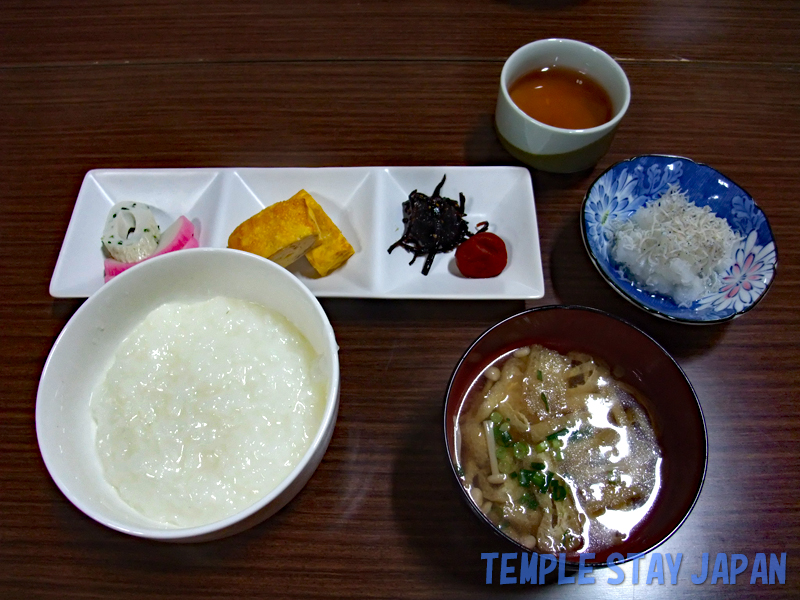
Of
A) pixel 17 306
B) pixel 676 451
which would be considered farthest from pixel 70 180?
pixel 676 451

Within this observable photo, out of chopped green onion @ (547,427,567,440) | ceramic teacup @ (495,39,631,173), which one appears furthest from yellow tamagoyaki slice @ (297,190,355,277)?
chopped green onion @ (547,427,567,440)

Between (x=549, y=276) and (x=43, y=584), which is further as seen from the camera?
(x=549, y=276)

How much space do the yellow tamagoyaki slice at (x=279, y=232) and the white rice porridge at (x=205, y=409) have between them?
0.68ft

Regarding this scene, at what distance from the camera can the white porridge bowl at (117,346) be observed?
89 centimetres

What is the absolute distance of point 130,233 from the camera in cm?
144

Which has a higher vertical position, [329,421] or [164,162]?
[164,162]

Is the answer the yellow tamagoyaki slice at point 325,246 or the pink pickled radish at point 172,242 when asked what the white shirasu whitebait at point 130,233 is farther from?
the yellow tamagoyaki slice at point 325,246

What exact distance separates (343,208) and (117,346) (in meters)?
0.71

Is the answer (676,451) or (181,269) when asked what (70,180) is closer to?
(181,269)

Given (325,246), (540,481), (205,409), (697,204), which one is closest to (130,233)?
(325,246)

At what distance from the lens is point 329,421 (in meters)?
0.95

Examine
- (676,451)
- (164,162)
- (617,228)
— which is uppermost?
(164,162)

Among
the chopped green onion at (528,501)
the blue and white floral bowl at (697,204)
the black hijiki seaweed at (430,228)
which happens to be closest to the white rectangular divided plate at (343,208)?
the black hijiki seaweed at (430,228)

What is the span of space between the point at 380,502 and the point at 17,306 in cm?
111
